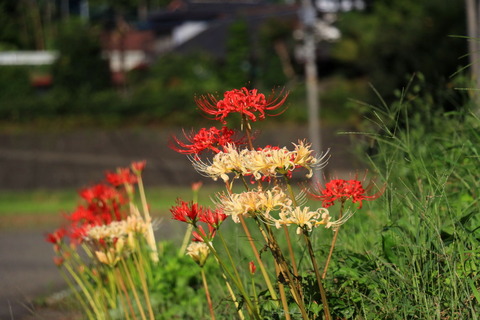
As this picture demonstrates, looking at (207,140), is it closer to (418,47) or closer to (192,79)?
(418,47)

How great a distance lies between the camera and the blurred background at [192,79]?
26953 mm

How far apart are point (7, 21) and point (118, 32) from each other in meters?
13.2

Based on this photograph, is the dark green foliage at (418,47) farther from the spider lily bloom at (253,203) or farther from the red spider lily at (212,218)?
the spider lily bloom at (253,203)

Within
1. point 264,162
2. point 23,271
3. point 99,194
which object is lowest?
point 23,271

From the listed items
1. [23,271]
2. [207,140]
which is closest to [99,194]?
[207,140]

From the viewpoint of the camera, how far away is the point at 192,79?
1527 inches

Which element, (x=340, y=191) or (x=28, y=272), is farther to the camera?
(x=28, y=272)

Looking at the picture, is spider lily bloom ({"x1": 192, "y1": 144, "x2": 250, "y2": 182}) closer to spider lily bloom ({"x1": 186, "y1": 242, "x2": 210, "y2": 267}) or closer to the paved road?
spider lily bloom ({"x1": 186, "y1": 242, "x2": 210, "y2": 267})

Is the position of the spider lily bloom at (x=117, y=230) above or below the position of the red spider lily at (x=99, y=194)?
above

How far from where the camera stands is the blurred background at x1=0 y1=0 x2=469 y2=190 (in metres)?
27.0

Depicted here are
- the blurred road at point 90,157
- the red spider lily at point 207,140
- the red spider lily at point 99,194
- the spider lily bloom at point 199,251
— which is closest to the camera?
the red spider lily at point 207,140

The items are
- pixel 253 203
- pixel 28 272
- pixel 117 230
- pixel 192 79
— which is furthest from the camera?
pixel 192 79

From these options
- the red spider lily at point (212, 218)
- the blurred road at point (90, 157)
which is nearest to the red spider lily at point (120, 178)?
the red spider lily at point (212, 218)

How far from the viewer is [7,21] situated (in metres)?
56.7
